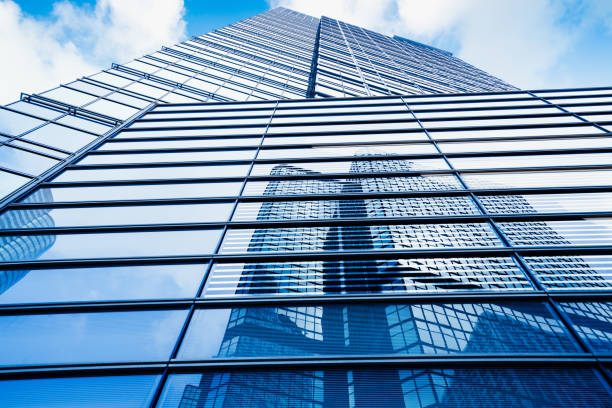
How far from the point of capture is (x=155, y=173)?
771 centimetres

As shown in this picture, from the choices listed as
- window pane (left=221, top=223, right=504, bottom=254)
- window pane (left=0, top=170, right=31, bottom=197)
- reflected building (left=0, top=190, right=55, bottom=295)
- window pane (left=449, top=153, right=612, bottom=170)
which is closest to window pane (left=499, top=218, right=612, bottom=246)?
window pane (left=221, top=223, right=504, bottom=254)

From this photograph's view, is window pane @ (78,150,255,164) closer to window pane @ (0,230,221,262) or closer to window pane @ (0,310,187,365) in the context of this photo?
window pane @ (0,230,221,262)

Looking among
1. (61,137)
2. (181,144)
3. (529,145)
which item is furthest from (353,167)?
(61,137)

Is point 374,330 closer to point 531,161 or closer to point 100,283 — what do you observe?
point 100,283

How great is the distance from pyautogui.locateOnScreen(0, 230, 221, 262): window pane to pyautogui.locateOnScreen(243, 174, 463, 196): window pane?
5.33 ft

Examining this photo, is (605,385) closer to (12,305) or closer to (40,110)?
(12,305)

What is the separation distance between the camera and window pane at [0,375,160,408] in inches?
129

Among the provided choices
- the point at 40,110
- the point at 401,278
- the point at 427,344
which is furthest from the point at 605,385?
the point at 40,110

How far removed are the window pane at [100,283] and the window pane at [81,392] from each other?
3.62 ft

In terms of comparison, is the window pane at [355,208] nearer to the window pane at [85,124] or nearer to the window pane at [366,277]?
the window pane at [366,277]

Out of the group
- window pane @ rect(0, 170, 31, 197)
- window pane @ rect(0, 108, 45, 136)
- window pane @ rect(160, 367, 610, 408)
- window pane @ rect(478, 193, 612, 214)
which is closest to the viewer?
window pane @ rect(160, 367, 610, 408)

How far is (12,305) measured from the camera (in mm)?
4289

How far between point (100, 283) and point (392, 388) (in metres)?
3.81

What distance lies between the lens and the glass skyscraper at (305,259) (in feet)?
11.3
